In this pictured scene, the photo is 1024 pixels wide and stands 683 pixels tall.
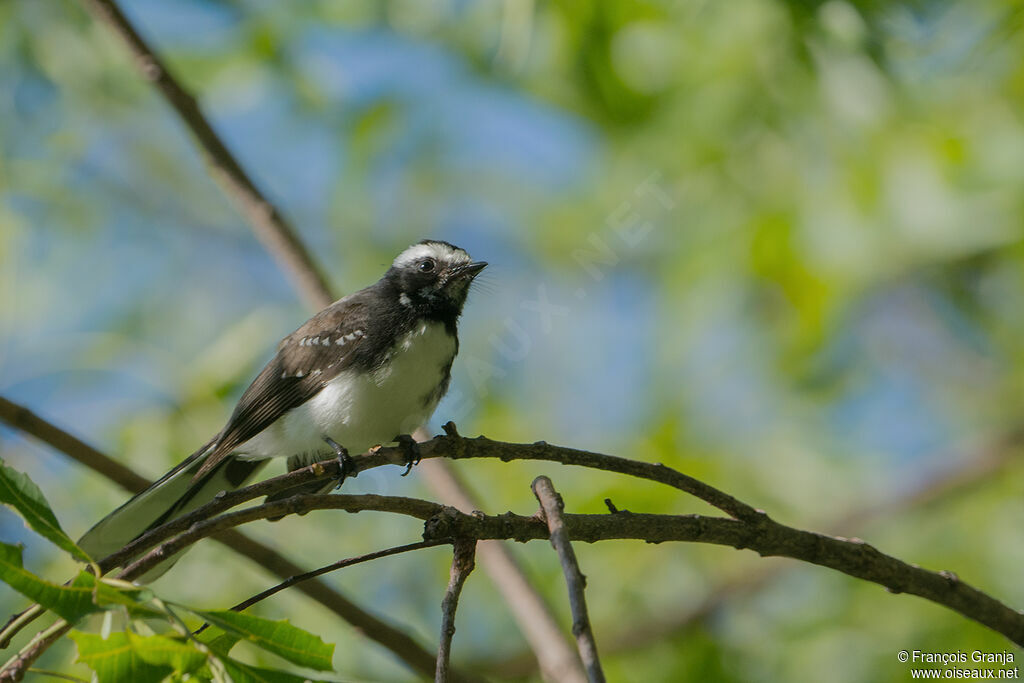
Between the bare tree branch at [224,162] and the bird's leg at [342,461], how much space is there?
686 mm

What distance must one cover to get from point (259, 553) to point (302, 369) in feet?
3.83

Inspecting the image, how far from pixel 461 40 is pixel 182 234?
19.0ft

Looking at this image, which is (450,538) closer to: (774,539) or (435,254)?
(774,539)

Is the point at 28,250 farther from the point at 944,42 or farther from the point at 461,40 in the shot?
the point at 944,42

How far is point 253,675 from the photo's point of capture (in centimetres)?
158

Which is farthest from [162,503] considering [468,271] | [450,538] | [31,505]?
[31,505]

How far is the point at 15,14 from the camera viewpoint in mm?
5324

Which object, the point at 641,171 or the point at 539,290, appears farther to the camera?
the point at 539,290

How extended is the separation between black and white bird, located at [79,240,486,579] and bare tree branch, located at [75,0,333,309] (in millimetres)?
190

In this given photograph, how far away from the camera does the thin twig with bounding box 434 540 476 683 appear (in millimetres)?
1773

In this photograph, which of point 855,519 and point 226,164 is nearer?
point 226,164

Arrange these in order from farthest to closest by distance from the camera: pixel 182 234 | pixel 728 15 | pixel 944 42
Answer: pixel 182 234 < pixel 728 15 < pixel 944 42

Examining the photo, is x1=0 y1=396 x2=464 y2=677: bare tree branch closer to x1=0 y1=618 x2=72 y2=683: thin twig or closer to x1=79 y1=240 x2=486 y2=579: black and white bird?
x1=79 y1=240 x2=486 y2=579: black and white bird

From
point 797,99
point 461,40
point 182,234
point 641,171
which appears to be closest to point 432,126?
point 461,40
